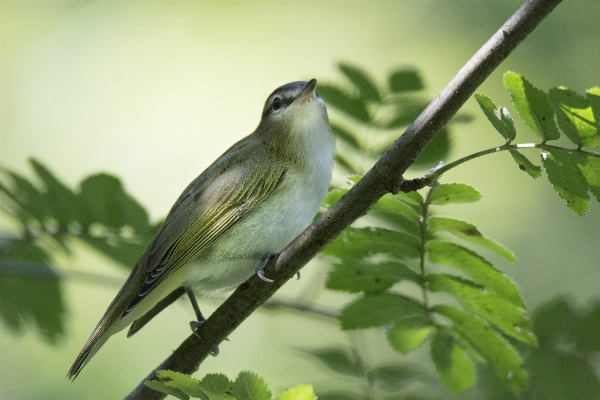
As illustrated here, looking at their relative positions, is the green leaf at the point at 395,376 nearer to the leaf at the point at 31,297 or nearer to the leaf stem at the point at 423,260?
the leaf stem at the point at 423,260

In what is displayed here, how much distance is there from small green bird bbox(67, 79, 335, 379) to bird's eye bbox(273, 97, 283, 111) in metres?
0.43

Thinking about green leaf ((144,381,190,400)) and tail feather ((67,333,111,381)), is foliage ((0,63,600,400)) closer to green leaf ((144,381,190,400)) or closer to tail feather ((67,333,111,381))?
green leaf ((144,381,190,400))

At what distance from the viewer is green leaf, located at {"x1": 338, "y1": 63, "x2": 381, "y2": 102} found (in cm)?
338

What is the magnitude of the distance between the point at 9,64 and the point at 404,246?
580cm

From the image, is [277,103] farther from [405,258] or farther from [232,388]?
[232,388]

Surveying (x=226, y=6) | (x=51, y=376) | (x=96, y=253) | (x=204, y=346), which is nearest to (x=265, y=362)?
(x=51, y=376)

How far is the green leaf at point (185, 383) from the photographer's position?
1748 millimetres

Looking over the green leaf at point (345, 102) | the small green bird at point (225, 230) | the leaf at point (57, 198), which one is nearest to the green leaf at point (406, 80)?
the green leaf at point (345, 102)

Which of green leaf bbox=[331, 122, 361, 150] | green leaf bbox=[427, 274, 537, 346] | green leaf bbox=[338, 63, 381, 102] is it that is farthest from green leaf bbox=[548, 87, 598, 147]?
green leaf bbox=[331, 122, 361, 150]

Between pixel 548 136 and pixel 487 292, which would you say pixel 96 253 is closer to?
pixel 487 292

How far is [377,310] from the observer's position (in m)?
2.66

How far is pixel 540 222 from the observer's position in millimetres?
6352

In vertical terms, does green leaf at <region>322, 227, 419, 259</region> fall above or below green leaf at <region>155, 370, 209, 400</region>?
above

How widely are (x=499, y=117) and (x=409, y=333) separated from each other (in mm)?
1050
